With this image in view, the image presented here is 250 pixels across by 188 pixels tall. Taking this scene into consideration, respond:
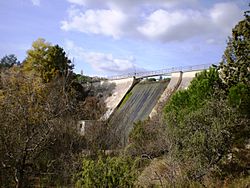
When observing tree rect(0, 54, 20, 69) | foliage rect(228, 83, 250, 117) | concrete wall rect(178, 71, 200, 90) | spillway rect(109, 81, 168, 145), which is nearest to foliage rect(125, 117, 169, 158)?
foliage rect(228, 83, 250, 117)

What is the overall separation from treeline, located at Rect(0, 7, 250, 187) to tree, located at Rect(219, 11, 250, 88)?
23 mm

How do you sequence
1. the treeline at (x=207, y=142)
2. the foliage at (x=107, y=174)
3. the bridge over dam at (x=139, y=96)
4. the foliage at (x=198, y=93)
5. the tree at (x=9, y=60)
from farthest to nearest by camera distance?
the tree at (x=9, y=60) < the bridge over dam at (x=139, y=96) < the foliage at (x=198, y=93) < the treeline at (x=207, y=142) < the foliage at (x=107, y=174)

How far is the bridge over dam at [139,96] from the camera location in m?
28.3

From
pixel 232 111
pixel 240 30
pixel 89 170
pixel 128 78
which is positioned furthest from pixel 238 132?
pixel 128 78

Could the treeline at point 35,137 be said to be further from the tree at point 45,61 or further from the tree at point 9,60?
the tree at point 9,60

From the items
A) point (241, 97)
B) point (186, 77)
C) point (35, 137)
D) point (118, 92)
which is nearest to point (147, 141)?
point (241, 97)

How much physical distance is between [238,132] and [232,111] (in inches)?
49.4

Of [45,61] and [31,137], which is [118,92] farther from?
[31,137]

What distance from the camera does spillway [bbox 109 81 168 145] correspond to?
93.7ft

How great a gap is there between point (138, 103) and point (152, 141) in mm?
12992

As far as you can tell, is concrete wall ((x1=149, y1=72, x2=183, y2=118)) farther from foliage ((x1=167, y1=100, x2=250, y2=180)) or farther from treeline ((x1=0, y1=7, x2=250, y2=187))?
foliage ((x1=167, y1=100, x2=250, y2=180))

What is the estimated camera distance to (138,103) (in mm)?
31578

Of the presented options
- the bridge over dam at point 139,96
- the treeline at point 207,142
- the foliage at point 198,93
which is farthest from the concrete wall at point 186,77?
the treeline at point 207,142

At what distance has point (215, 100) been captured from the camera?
568 inches
